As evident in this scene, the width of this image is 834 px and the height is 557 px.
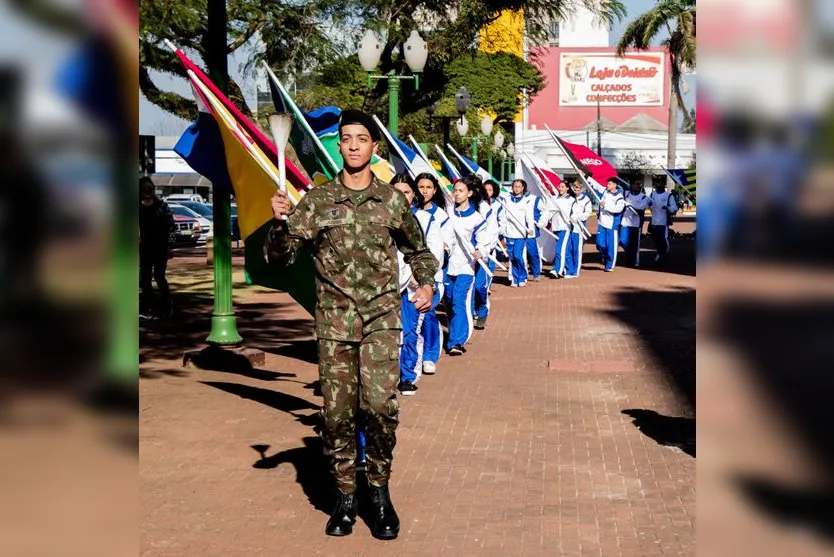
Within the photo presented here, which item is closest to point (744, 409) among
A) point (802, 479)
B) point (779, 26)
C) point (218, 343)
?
point (802, 479)

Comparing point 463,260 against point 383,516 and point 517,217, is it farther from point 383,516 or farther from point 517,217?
point 517,217

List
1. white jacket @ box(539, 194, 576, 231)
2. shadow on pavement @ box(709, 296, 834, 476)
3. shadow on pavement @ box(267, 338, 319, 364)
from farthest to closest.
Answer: white jacket @ box(539, 194, 576, 231)
shadow on pavement @ box(267, 338, 319, 364)
shadow on pavement @ box(709, 296, 834, 476)

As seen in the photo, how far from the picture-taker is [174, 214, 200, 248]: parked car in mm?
36531

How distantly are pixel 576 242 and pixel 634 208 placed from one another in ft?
5.39

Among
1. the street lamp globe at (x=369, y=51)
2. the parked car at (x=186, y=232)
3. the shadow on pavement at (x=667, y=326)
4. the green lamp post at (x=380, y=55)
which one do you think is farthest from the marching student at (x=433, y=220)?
the parked car at (x=186, y=232)

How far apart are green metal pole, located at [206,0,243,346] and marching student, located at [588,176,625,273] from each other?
13.5 metres

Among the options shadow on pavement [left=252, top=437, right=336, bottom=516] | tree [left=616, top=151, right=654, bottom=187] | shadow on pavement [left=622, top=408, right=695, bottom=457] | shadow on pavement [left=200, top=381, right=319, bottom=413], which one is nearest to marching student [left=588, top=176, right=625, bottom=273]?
shadow on pavement [left=200, top=381, right=319, bottom=413]

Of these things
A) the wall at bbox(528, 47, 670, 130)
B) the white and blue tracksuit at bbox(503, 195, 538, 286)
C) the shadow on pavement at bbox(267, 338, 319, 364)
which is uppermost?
the wall at bbox(528, 47, 670, 130)

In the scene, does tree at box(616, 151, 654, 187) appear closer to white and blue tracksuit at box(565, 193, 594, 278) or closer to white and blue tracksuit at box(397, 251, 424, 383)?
white and blue tracksuit at box(565, 193, 594, 278)

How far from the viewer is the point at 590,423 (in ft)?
29.9

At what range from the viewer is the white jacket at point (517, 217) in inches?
823

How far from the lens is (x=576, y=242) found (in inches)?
944

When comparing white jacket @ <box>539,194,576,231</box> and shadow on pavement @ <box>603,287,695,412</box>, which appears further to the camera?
white jacket @ <box>539,194,576,231</box>

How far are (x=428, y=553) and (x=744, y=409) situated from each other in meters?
4.41
